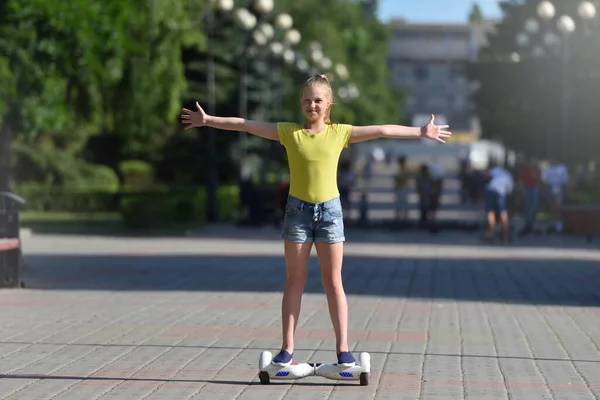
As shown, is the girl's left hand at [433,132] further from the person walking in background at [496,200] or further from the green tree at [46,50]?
the person walking in background at [496,200]

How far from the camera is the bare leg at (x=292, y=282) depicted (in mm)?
7785

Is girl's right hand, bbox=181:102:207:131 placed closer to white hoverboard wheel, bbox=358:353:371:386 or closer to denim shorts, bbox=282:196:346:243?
denim shorts, bbox=282:196:346:243

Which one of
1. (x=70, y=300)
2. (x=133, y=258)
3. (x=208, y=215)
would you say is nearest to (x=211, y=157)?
(x=208, y=215)

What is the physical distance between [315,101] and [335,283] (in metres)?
1.01

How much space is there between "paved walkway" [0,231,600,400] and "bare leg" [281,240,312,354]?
1.03 feet

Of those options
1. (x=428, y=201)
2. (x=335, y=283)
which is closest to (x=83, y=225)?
(x=428, y=201)

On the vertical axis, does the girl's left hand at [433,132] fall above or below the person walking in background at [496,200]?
above

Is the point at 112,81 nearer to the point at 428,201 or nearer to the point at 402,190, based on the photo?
the point at 428,201

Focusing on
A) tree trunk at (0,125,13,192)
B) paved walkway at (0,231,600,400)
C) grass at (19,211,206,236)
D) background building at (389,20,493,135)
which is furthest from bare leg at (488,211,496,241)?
background building at (389,20,493,135)

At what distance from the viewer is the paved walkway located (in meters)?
7.87

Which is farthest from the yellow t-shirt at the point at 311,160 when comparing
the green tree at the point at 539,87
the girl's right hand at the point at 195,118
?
the green tree at the point at 539,87

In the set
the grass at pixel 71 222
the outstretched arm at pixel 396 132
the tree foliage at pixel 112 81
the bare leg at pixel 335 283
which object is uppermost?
the tree foliage at pixel 112 81

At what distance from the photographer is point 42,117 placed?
22516 mm

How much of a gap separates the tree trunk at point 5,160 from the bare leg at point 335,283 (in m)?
15.8
